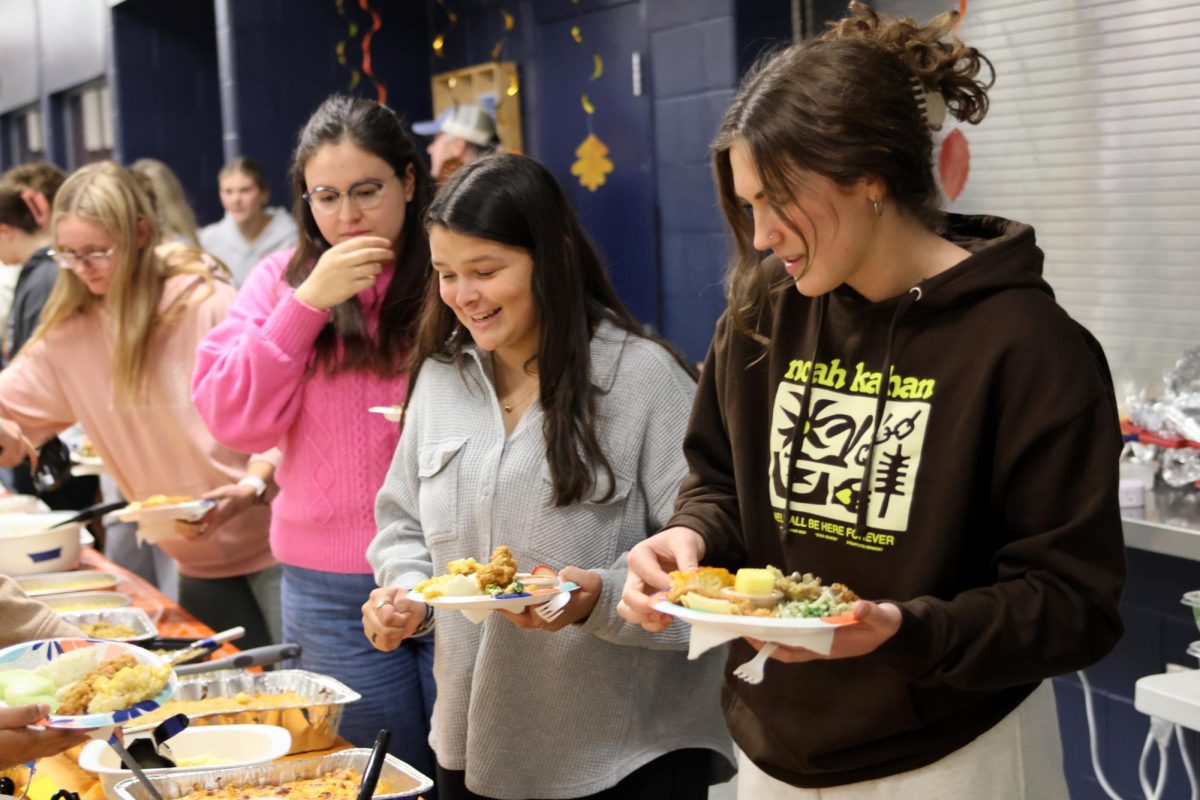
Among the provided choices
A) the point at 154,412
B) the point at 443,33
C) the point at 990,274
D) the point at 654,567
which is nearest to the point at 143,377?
the point at 154,412

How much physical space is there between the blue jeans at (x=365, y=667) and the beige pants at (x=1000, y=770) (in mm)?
917

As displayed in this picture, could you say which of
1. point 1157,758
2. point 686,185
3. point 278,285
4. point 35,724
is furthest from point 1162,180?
point 35,724

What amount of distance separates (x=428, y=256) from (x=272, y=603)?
1.12 meters

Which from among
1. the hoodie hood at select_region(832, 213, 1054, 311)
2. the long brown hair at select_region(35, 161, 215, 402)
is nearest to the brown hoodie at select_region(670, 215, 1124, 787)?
the hoodie hood at select_region(832, 213, 1054, 311)

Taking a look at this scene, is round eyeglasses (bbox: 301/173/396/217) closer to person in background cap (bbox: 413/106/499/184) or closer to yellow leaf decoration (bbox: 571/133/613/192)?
yellow leaf decoration (bbox: 571/133/613/192)

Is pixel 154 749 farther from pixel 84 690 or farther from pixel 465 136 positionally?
pixel 465 136

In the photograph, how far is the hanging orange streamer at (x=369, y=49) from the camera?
6.20 meters

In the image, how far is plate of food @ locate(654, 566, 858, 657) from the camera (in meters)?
1.31

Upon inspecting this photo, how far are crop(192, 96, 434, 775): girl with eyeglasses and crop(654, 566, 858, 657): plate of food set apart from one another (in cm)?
101

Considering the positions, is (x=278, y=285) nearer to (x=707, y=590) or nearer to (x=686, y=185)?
(x=707, y=590)

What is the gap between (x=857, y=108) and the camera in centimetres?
142

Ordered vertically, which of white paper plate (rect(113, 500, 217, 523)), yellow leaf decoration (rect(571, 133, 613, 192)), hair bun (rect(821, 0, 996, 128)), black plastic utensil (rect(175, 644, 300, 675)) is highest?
yellow leaf decoration (rect(571, 133, 613, 192))

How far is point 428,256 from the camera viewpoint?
2.46 metres

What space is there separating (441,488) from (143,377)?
147 cm
